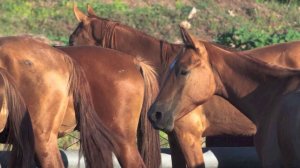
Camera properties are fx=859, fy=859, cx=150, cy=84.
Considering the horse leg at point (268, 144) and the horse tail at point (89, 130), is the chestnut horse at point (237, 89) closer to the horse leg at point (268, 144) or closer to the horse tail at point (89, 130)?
the horse leg at point (268, 144)

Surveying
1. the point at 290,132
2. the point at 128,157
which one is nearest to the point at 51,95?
the point at 128,157

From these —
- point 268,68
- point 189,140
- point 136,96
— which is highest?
point 268,68

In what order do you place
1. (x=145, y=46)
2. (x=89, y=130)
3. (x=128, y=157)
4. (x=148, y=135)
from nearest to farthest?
1. (x=89, y=130)
2. (x=128, y=157)
3. (x=148, y=135)
4. (x=145, y=46)

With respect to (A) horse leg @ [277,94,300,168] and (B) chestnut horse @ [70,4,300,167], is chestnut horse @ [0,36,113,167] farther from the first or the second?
(A) horse leg @ [277,94,300,168]

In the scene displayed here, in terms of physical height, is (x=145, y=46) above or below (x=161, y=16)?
above

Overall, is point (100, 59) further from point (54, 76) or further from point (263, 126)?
point (263, 126)

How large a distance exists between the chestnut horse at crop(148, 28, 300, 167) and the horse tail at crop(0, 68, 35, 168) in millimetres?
1117

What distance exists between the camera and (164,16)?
3014 cm

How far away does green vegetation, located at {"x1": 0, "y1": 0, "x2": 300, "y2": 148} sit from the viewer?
27.5 meters

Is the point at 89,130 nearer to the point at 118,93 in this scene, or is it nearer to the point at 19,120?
the point at 118,93

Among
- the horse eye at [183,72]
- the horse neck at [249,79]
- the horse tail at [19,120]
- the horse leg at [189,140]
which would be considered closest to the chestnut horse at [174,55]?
the horse leg at [189,140]

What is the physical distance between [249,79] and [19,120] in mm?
1855

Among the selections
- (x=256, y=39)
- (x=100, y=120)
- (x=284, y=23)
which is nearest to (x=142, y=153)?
(x=100, y=120)

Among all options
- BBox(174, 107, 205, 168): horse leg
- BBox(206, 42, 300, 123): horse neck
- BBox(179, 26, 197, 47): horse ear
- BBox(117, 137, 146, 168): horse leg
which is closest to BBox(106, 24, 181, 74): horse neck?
BBox(174, 107, 205, 168): horse leg
